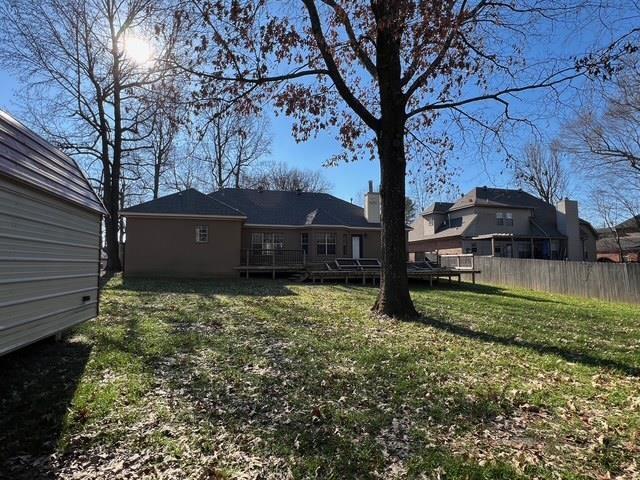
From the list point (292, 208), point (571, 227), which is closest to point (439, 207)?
point (571, 227)

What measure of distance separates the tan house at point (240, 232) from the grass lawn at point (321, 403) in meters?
12.4

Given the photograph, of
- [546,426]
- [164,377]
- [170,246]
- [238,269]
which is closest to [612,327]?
[546,426]

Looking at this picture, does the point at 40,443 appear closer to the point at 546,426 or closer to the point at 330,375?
the point at 330,375

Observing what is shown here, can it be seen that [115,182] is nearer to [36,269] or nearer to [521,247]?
[36,269]

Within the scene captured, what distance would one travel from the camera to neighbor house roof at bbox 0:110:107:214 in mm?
4324

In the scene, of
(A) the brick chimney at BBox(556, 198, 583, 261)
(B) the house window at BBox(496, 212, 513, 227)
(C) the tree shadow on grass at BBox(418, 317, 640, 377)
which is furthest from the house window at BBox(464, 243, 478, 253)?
(C) the tree shadow on grass at BBox(418, 317, 640, 377)

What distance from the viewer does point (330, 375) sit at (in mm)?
5285

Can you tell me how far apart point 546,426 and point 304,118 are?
8.54 m

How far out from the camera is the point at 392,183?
933 centimetres

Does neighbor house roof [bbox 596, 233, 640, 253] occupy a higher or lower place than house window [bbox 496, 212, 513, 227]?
lower

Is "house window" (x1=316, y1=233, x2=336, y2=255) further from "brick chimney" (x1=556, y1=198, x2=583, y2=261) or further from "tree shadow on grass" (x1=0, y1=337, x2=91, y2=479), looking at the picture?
"brick chimney" (x1=556, y1=198, x2=583, y2=261)

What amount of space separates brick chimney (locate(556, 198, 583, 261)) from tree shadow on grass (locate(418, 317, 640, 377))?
3153 centimetres

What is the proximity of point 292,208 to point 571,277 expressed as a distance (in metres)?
14.4

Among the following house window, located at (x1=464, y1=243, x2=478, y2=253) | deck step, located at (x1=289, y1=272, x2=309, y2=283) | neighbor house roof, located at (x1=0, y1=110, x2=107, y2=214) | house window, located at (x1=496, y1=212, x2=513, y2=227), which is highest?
house window, located at (x1=496, y1=212, x2=513, y2=227)
